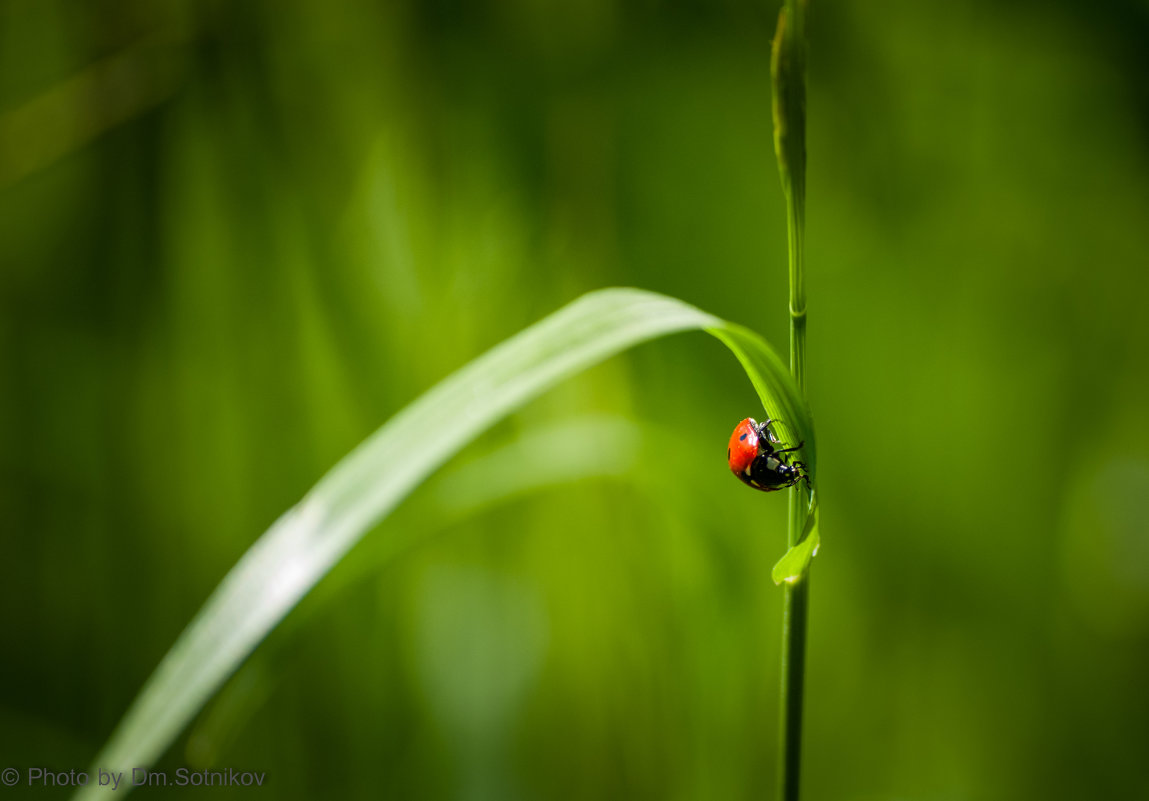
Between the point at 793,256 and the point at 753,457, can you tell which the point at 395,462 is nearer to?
the point at 793,256

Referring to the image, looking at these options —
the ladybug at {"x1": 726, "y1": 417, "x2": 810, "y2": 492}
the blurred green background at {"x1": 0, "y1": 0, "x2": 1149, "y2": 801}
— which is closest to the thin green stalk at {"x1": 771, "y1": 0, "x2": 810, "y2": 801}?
the ladybug at {"x1": 726, "y1": 417, "x2": 810, "y2": 492}

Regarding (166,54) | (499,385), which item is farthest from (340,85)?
(499,385)

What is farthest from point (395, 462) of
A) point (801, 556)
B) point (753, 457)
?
point (753, 457)

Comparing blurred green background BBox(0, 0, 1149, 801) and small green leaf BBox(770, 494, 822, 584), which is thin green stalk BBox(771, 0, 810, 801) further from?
blurred green background BBox(0, 0, 1149, 801)

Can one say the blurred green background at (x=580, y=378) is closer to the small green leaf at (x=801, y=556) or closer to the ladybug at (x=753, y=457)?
the ladybug at (x=753, y=457)

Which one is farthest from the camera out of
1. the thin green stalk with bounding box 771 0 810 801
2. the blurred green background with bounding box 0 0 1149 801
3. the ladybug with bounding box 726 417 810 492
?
the blurred green background with bounding box 0 0 1149 801

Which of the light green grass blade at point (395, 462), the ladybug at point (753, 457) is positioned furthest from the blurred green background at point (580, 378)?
the light green grass blade at point (395, 462)
